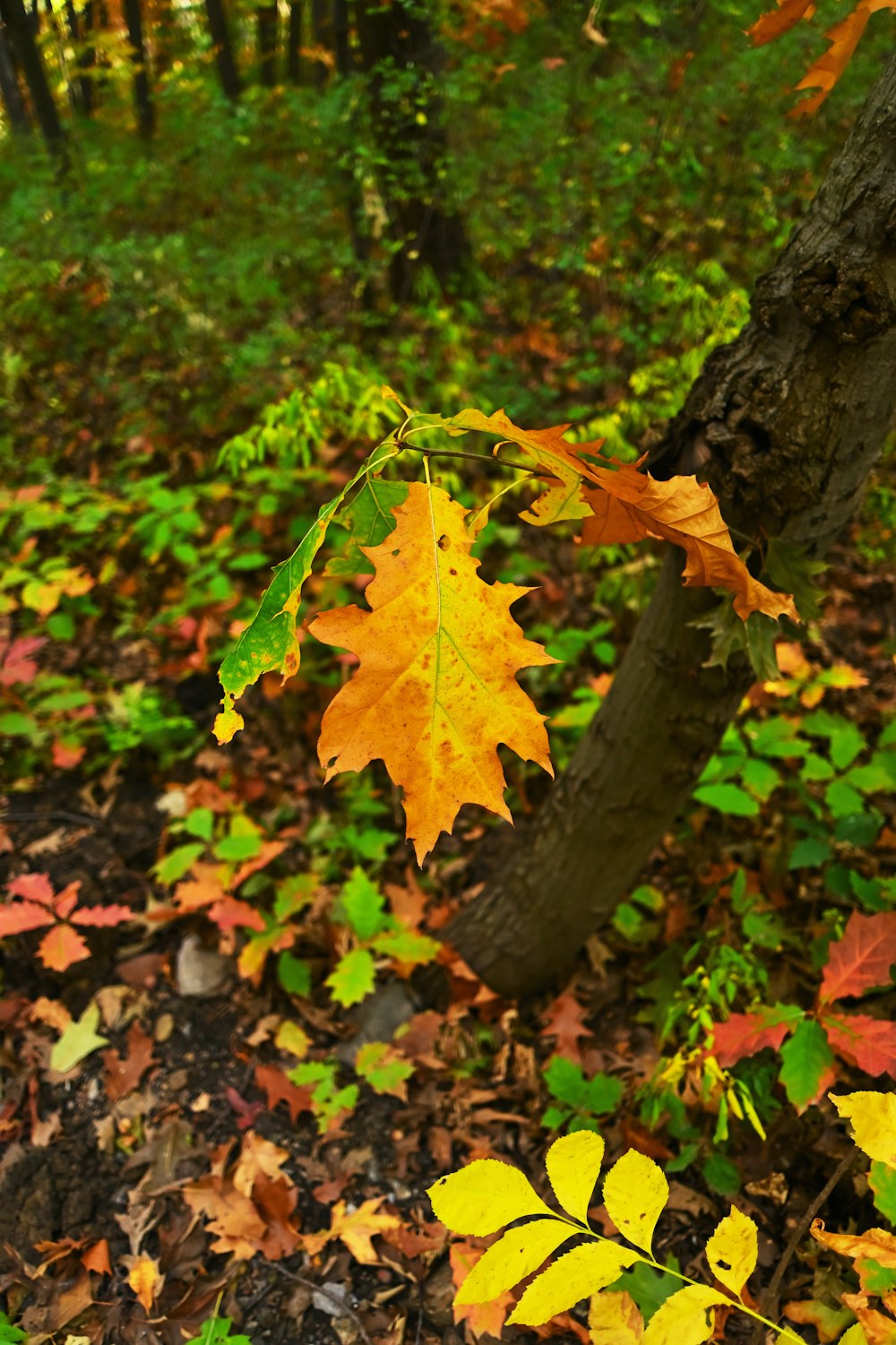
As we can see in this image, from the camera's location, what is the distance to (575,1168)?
0.98m

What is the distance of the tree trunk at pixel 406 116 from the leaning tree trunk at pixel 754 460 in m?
2.56

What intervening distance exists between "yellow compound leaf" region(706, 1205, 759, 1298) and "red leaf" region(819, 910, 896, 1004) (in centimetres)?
66

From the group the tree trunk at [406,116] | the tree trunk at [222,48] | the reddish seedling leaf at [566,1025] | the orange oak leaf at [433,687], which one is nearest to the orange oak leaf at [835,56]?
the orange oak leaf at [433,687]

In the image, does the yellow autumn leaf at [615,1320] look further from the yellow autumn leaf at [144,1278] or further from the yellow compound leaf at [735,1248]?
the yellow autumn leaf at [144,1278]

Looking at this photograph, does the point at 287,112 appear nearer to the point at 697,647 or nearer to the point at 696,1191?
the point at 697,647

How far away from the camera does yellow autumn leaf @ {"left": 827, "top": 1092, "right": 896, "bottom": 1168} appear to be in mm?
991

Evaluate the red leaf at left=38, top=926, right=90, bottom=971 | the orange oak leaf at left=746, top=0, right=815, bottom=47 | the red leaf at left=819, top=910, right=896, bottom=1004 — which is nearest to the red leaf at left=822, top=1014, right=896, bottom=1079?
the red leaf at left=819, top=910, right=896, bottom=1004

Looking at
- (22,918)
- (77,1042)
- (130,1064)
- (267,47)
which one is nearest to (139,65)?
(267,47)

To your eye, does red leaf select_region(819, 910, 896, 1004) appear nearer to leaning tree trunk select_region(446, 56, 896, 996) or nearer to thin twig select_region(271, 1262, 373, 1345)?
leaning tree trunk select_region(446, 56, 896, 996)

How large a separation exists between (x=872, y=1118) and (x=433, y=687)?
0.84 metres

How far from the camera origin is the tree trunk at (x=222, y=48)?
386 inches

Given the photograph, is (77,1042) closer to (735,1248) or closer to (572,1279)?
(572,1279)

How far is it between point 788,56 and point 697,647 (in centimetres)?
363

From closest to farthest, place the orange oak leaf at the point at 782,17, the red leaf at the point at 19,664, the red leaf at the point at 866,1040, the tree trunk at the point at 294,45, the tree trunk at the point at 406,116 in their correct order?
1. the orange oak leaf at the point at 782,17
2. the red leaf at the point at 866,1040
3. the red leaf at the point at 19,664
4. the tree trunk at the point at 406,116
5. the tree trunk at the point at 294,45
